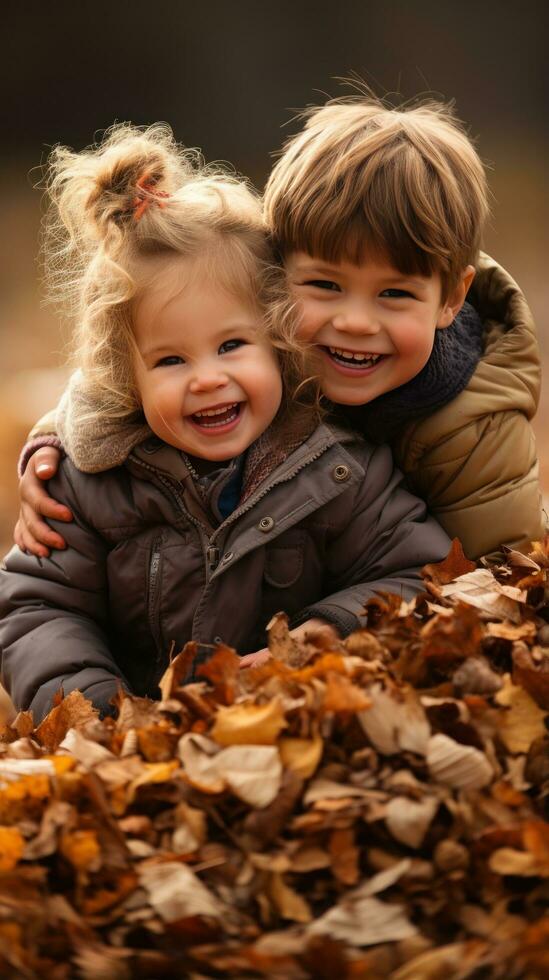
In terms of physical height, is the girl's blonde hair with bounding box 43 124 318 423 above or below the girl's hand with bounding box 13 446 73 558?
above

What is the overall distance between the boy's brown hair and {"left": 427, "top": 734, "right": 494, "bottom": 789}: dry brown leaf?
1336 millimetres

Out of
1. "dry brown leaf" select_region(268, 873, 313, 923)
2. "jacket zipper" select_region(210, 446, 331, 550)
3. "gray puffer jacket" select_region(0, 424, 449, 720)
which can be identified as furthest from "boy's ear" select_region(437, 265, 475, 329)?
"dry brown leaf" select_region(268, 873, 313, 923)

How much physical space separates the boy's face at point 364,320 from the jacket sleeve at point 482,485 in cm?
27

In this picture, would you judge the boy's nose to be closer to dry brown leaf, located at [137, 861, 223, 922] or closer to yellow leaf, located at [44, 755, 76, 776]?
yellow leaf, located at [44, 755, 76, 776]

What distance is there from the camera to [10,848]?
1.85 metres

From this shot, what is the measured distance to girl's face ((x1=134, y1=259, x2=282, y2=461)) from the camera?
2715 millimetres

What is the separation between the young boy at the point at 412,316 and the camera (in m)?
2.74

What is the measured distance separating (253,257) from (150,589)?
90 centimetres

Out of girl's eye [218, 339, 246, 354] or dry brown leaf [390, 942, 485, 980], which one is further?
girl's eye [218, 339, 246, 354]

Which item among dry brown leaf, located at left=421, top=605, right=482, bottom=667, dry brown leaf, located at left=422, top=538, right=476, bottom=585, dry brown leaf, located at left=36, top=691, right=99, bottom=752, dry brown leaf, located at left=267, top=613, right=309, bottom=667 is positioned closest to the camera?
dry brown leaf, located at left=421, top=605, right=482, bottom=667

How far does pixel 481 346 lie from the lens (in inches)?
129

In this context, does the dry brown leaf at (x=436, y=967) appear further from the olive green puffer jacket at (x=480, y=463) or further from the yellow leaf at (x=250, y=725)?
the olive green puffer jacket at (x=480, y=463)

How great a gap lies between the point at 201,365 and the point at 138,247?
34 centimetres

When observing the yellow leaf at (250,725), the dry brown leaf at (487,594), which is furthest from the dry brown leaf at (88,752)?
the dry brown leaf at (487,594)
